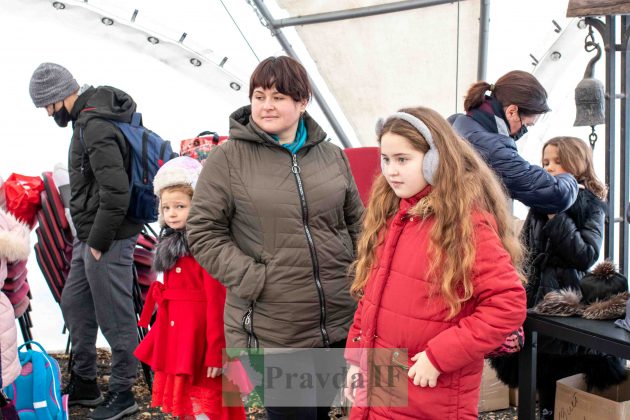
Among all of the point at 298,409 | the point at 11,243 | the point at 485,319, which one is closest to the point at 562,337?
the point at 485,319

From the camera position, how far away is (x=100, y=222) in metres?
3.04

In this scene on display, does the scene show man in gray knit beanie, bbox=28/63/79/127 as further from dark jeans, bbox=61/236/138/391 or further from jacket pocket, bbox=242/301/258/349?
jacket pocket, bbox=242/301/258/349

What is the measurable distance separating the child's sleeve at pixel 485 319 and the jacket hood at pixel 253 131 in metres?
0.71

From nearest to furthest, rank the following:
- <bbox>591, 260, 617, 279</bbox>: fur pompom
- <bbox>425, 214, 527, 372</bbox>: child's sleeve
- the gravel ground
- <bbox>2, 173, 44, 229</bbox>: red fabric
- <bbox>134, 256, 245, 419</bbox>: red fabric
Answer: <bbox>425, 214, 527, 372</bbox>: child's sleeve
<bbox>591, 260, 617, 279</bbox>: fur pompom
<bbox>134, 256, 245, 419</bbox>: red fabric
the gravel ground
<bbox>2, 173, 44, 229</bbox>: red fabric

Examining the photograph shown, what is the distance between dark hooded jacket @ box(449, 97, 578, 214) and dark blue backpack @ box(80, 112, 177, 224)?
133 centimetres

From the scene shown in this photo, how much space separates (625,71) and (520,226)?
731mm

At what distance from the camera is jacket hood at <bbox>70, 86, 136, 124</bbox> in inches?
122

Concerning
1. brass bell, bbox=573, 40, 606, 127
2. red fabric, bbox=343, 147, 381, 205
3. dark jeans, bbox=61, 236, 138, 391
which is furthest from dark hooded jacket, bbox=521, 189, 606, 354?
dark jeans, bbox=61, 236, 138, 391

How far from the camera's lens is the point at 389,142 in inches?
73.2

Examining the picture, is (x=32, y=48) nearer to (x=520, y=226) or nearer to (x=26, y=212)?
(x=26, y=212)

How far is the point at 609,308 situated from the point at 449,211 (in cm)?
65

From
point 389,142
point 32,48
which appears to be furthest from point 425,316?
point 32,48

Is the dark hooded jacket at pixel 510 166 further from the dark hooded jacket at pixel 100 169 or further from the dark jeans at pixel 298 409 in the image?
the dark hooded jacket at pixel 100 169

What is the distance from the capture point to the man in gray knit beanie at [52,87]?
3158 millimetres
